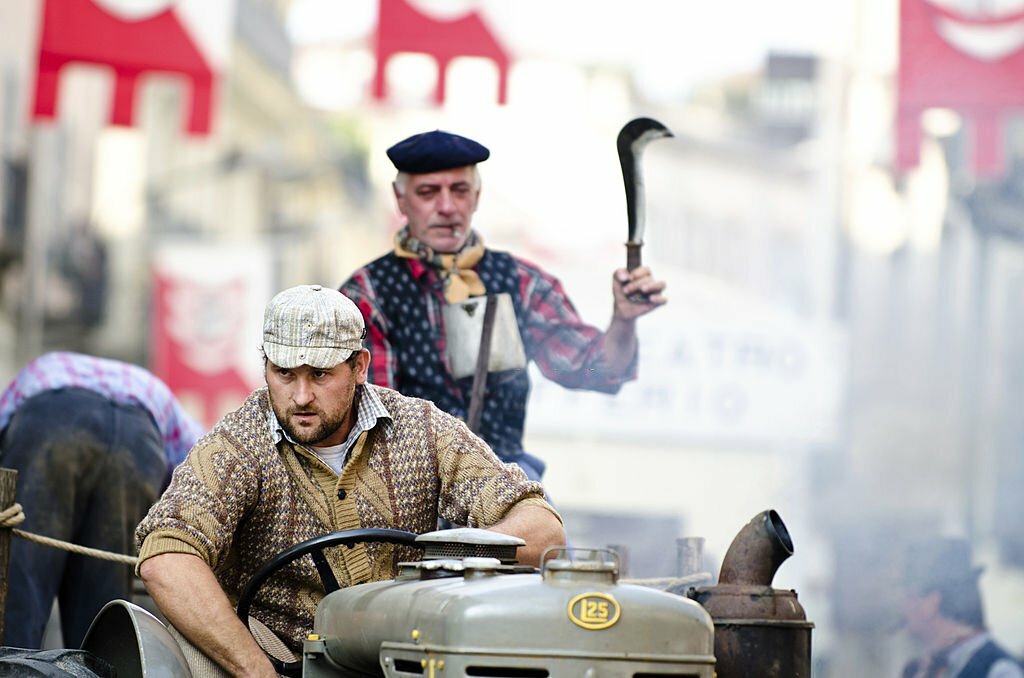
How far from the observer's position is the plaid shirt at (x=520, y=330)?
650cm

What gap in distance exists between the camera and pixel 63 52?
12.1 meters

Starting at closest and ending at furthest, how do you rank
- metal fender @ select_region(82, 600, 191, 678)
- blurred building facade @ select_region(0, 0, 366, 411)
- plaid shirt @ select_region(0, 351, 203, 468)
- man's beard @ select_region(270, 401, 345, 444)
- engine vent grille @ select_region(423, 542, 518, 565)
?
engine vent grille @ select_region(423, 542, 518, 565) < metal fender @ select_region(82, 600, 191, 678) < man's beard @ select_region(270, 401, 345, 444) < plaid shirt @ select_region(0, 351, 203, 468) < blurred building facade @ select_region(0, 0, 366, 411)

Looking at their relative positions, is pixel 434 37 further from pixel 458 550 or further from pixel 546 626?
pixel 546 626

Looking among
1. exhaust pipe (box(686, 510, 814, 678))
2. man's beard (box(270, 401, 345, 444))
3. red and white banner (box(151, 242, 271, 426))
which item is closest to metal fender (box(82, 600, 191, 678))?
man's beard (box(270, 401, 345, 444))

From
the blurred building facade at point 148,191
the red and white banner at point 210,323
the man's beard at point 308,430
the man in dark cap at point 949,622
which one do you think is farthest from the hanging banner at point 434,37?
the red and white banner at point 210,323

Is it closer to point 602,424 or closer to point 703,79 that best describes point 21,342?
point 602,424

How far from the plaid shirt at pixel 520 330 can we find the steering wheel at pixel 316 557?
68.4 inches

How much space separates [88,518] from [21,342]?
21.7 meters

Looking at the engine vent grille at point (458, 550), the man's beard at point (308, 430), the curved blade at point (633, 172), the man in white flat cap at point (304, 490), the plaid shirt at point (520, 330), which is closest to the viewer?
the engine vent grille at point (458, 550)

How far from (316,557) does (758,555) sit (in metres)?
0.97

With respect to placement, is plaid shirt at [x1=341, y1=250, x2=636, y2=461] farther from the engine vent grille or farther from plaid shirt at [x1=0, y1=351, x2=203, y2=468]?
the engine vent grille

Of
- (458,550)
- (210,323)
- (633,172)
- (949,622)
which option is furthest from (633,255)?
(210,323)

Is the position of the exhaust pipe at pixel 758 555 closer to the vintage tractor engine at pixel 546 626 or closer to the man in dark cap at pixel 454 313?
the vintage tractor engine at pixel 546 626

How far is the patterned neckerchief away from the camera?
6.57m
